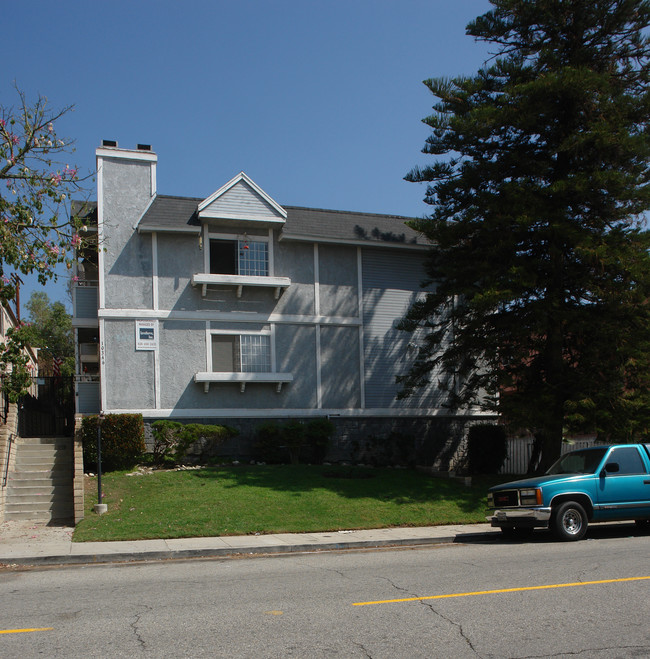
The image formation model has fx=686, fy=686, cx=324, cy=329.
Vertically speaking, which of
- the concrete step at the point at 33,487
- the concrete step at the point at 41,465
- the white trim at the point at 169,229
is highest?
the white trim at the point at 169,229

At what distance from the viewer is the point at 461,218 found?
771 inches

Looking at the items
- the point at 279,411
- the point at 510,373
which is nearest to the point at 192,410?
the point at 279,411

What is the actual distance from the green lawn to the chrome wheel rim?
3.39 metres

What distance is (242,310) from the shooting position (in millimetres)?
22594

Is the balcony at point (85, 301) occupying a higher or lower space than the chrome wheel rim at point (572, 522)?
higher

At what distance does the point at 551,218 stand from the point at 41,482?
49.4 feet

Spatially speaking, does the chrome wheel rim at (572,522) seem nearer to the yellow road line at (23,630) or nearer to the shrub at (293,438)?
the yellow road line at (23,630)

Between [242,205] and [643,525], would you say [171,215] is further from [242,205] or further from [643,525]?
[643,525]

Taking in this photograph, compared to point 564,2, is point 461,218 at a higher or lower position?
lower

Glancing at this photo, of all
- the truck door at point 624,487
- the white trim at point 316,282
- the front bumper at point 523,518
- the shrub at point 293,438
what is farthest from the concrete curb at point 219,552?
the white trim at point 316,282

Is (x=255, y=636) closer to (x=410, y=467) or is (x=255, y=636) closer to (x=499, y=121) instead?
(x=499, y=121)

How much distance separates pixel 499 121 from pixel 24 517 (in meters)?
15.8

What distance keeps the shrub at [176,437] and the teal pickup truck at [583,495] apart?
9.09m

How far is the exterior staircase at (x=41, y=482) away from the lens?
16594 millimetres
